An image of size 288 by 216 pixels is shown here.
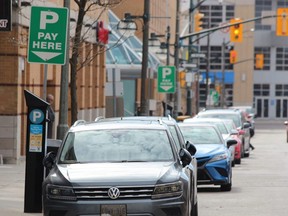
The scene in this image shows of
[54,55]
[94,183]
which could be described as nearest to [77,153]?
[94,183]

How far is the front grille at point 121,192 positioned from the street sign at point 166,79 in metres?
28.1

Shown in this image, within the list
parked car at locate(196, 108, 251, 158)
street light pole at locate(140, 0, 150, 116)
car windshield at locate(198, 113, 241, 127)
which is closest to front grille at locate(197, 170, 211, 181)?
street light pole at locate(140, 0, 150, 116)

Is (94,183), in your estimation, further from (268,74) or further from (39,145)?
(268,74)

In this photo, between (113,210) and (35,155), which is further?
(35,155)

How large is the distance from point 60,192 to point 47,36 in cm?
467

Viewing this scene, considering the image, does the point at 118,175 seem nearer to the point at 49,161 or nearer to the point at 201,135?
the point at 49,161

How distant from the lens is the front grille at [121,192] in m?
12.3

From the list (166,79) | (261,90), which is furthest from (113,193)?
(261,90)

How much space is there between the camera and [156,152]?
44.4ft

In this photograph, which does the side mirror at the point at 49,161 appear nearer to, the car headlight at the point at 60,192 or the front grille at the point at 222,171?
the car headlight at the point at 60,192

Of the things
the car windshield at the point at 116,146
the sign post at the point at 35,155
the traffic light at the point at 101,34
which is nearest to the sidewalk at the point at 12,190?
the sign post at the point at 35,155

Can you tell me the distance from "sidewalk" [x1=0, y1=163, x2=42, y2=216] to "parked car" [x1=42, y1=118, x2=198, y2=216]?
8.04 ft

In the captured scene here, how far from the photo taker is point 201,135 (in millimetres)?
23656

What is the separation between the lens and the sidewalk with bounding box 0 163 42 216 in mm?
16312
